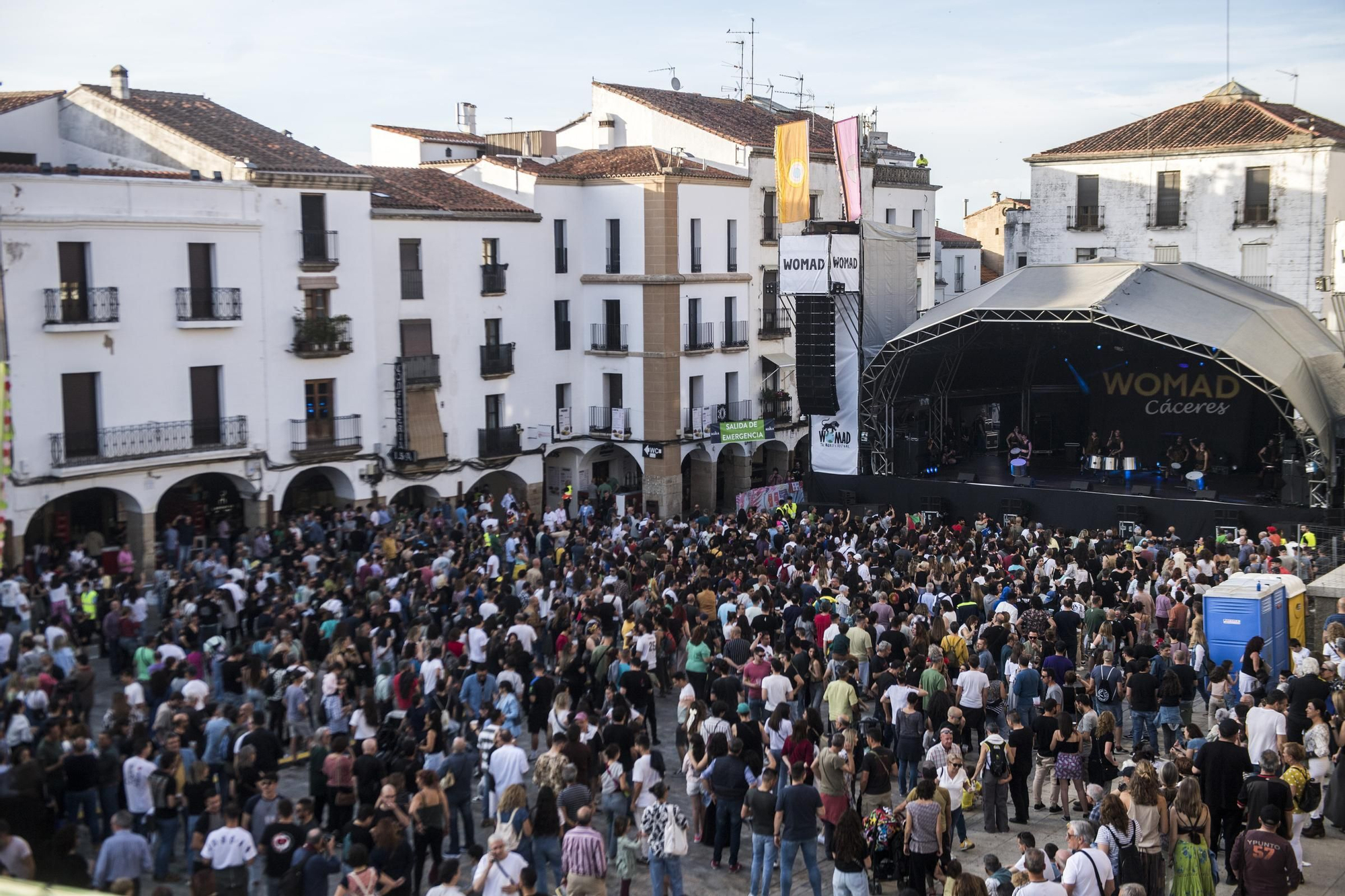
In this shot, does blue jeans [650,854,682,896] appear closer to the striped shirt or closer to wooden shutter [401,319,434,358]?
the striped shirt

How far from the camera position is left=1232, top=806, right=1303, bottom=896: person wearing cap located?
394 inches

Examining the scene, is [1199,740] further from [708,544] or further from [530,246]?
[530,246]

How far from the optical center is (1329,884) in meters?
11.8

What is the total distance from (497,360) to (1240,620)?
21222 millimetres

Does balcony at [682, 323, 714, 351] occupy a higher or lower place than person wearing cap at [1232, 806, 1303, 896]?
higher

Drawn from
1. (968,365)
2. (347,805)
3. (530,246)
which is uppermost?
(530,246)

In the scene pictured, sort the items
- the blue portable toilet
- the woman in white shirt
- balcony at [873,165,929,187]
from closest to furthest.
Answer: the woman in white shirt → the blue portable toilet → balcony at [873,165,929,187]

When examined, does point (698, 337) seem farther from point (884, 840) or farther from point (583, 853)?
point (583, 853)

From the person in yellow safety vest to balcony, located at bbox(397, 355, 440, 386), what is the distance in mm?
11788

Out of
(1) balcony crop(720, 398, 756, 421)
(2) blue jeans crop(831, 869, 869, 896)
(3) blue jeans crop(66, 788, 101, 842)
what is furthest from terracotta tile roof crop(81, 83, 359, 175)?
(2) blue jeans crop(831, 869, 869, 896)

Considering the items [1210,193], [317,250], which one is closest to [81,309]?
[317,250]

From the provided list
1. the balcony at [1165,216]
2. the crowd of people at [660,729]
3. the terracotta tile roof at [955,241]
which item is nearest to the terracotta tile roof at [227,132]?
the crowd of people at [660,729]

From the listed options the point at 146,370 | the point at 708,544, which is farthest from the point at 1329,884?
the point at 146,370

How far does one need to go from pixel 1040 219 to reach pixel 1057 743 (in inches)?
1283
